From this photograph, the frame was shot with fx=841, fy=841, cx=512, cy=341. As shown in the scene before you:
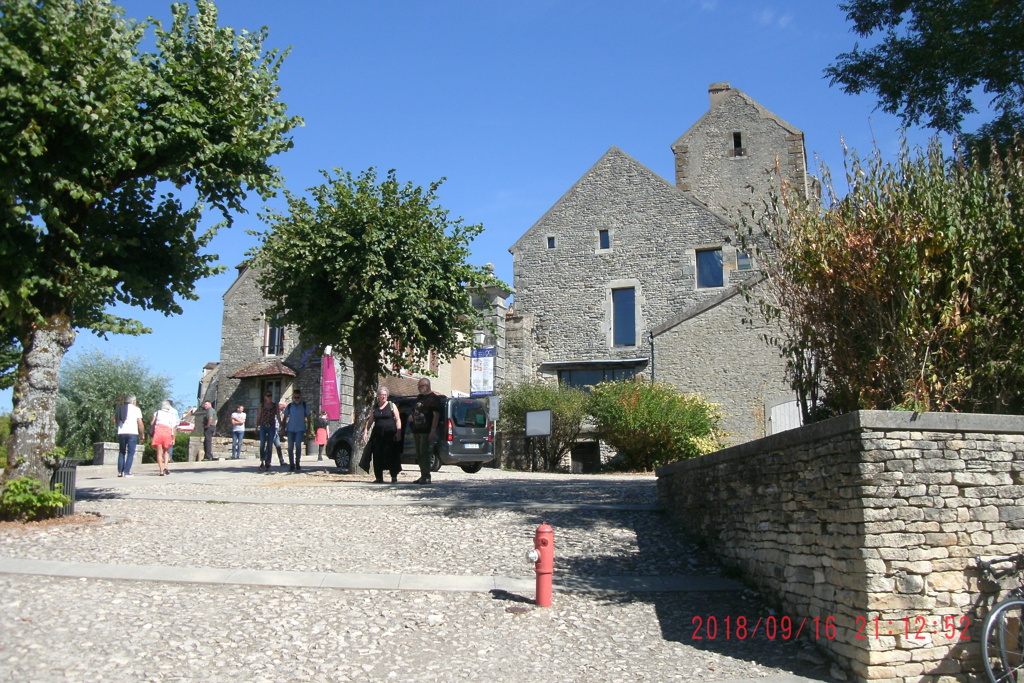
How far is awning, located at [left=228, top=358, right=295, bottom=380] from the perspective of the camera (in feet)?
97.1

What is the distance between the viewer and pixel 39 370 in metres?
9.26

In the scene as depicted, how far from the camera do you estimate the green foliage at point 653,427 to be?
1853 centimetres

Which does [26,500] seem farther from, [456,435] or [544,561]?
[456,435]

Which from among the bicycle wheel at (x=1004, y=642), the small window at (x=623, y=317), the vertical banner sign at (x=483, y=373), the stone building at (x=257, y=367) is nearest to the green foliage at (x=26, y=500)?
the bicycle wheel at (x=1004, y=642)

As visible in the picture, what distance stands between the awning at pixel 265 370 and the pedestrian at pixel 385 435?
1742 cm

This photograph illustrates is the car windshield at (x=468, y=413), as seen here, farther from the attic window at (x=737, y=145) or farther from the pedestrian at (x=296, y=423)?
the attic window at (x=737, y=145)

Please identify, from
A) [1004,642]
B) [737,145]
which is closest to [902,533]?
[1004,642]

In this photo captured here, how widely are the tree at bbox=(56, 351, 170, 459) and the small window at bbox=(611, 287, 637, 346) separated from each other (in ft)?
58.7

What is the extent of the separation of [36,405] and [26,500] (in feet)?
3.40

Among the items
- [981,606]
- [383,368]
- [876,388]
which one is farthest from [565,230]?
[981,606]

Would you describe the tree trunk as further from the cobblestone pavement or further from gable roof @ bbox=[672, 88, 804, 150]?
gable roof @ bbox=[672, 88, 804, 150]

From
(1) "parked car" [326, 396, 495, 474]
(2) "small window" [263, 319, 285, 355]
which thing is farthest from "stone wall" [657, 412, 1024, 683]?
(2) "small window" [263, 319, 285, 355]

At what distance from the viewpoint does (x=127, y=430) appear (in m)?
15.3

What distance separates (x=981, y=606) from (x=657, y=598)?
247cm
